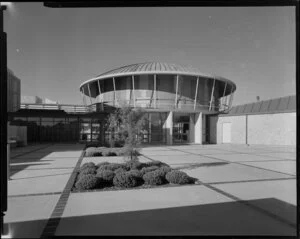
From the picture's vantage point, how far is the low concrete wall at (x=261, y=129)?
78.0 feet

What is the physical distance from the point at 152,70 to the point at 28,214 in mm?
27357

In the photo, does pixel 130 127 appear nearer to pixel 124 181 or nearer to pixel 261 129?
pixel 124 181

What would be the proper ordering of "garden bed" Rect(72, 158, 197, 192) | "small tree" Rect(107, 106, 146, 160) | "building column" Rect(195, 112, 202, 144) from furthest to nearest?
"building column" Rect(195, 112, 202, 144) → "small tree" Rect(107, 106, 146, 160) → "garden bed" Rect(72, 158, 197, 192)

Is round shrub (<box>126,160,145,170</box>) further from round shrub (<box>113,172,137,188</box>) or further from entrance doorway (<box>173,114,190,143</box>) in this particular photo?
entrance doorway (<box>173,114,190,143</box>)

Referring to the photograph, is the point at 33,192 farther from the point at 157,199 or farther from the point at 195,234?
the point at 195,234

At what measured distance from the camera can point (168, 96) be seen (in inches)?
1247

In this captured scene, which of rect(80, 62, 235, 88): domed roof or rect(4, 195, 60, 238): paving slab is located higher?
rect(80, 62, 235, 88): domed roof

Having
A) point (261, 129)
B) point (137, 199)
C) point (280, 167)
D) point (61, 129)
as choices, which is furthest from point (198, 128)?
point (137, 199)

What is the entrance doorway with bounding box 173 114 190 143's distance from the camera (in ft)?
104

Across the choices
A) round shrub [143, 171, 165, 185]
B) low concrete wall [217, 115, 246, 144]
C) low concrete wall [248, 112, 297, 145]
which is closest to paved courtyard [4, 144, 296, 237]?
round shrub [143, 171, 165, 185]

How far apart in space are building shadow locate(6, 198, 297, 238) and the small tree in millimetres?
5077

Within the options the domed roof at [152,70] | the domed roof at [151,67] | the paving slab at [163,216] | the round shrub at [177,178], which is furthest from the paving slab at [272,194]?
the domed roof at [151,67]

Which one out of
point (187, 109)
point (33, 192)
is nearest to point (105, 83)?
point (187, 109)

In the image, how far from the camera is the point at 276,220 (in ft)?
16.5
